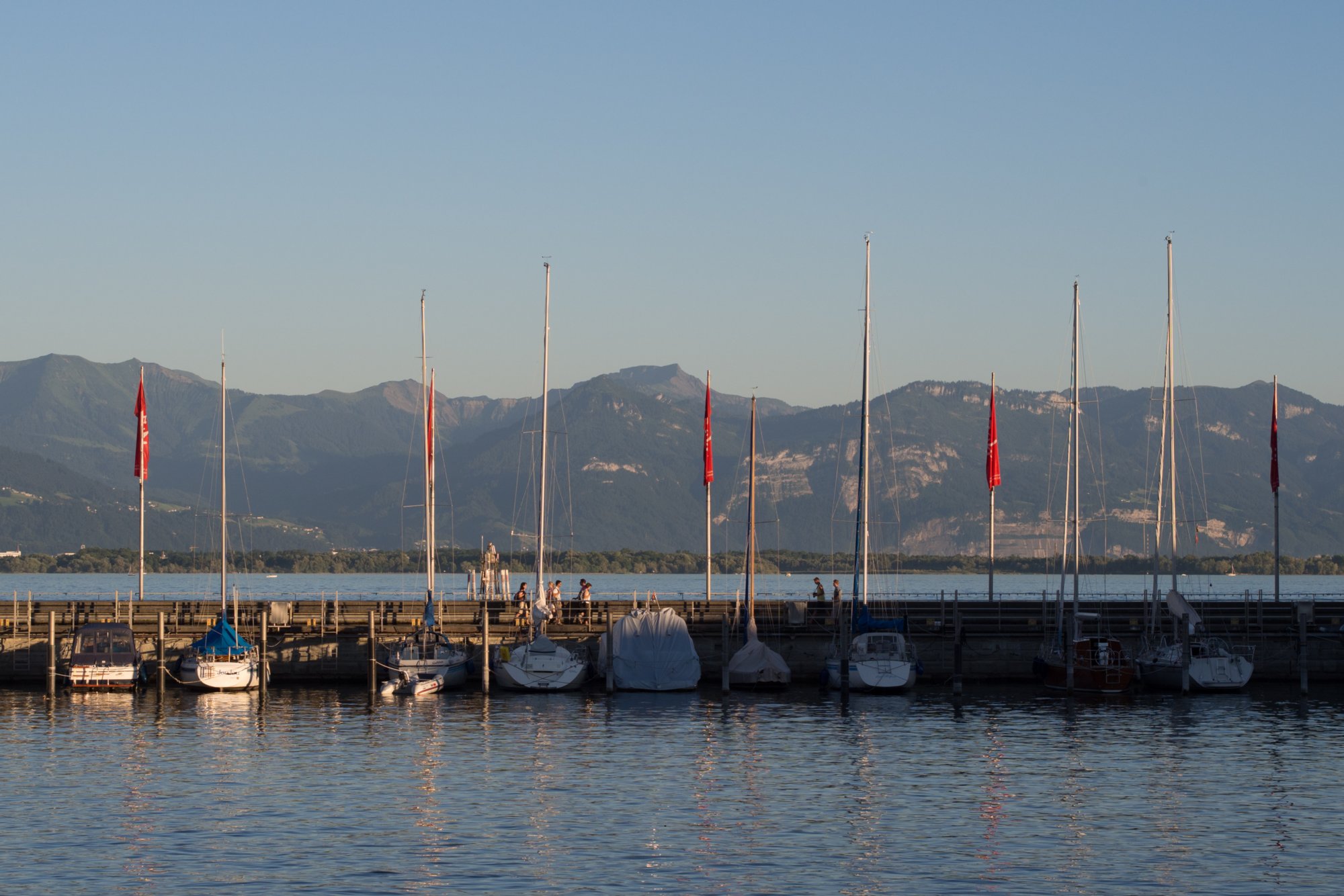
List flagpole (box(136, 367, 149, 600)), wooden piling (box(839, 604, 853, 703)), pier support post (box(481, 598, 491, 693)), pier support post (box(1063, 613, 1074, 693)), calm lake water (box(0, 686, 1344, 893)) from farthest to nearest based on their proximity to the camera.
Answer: flagpole (box(136, 367, 149, 600))
pier support post (box(1063, 613, 1074, 693))
pier support post (box(481, 598, 491, 693))
wooden piling (box(839, 604, 853, 703))
calm lake water (box(0, 686, 1344, 893))

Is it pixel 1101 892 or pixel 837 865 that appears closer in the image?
pixel 1101 892

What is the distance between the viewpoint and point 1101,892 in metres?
37.8

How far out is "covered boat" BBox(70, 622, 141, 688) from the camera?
75.6 metres

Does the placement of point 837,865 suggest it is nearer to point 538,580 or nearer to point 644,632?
point 644,632

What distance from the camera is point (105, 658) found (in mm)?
76062

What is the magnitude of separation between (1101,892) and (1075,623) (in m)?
44.4

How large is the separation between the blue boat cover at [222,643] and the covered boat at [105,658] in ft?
9.47

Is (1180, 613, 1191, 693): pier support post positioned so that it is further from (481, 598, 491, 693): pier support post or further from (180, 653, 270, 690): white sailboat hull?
(180, 653, 270, 690): white sailboat hull

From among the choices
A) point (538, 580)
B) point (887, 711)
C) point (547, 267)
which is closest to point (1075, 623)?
point (887, 711)

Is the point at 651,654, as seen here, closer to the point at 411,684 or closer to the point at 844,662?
the point at 844,662

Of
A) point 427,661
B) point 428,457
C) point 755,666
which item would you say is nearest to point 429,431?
point 428,457

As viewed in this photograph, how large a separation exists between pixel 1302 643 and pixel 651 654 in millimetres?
29555

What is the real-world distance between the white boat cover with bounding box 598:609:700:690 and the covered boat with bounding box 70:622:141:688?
2133 centimetres

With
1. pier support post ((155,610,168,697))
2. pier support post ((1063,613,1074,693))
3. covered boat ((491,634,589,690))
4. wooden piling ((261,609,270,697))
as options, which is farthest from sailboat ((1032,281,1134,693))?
pier support post ((155,610,168,697))
